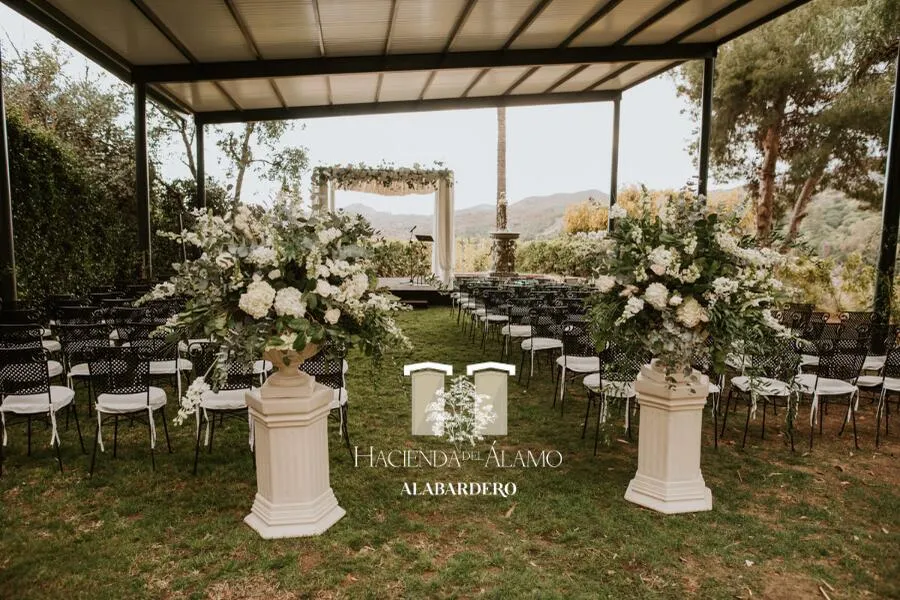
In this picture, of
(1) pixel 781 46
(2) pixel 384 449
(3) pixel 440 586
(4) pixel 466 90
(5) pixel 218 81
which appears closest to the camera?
(3) pixel 440 586

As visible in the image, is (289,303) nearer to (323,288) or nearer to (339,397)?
(323,288)

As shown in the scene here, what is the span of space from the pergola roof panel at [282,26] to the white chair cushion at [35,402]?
5499 mm

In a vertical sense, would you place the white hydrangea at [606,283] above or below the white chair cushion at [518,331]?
above

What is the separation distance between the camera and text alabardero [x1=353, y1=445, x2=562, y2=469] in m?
4.04

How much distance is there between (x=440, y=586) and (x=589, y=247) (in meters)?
2.12

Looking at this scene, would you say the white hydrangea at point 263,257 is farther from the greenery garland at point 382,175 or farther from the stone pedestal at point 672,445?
the greenery garland at point 382,175

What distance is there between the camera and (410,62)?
9.84 m

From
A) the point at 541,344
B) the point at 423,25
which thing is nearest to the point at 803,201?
the point at 423,25

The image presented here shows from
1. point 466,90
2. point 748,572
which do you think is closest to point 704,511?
point 748,572

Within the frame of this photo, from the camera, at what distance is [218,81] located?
988 centimetres

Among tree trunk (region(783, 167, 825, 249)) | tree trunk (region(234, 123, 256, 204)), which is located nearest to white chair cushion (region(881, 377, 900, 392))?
tree trunk (region(783, 167, 825, 249))

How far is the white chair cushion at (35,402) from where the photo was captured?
3.76 meters

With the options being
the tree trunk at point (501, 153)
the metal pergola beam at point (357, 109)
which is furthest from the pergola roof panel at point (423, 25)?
the tree trunk at point (501, 153)

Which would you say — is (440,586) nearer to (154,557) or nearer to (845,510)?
(154,557)
